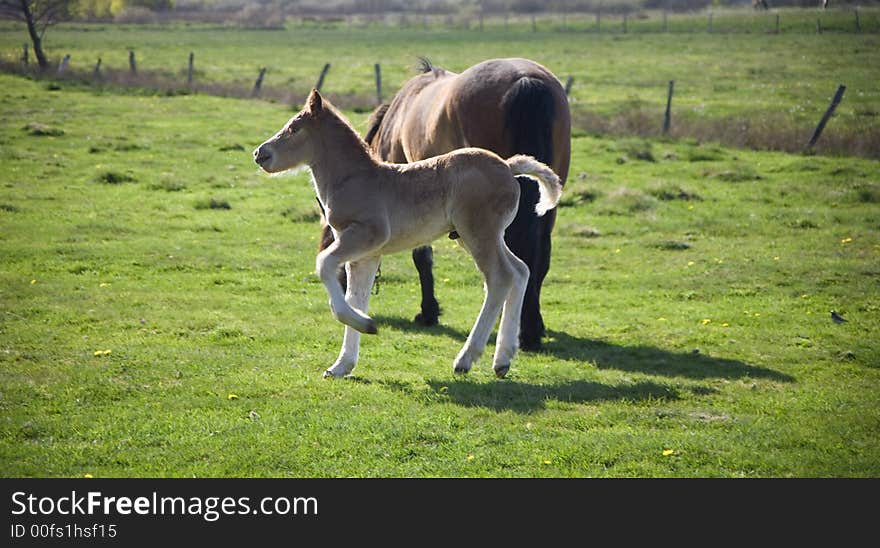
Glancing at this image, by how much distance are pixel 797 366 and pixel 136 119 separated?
23796mm

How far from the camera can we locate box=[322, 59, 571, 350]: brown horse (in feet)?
35.3

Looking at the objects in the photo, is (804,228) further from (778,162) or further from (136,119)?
(136,119)

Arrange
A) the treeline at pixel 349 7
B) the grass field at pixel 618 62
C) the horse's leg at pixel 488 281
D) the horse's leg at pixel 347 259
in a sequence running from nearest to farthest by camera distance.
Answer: the horse's leg at pixel 347 259, the horse's leg at pixel 488 281, the grass field at pixel 618 62, the treeline at pixel 349 7

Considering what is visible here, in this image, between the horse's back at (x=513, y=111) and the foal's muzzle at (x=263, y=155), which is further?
the horse's back at (x=513, y=111)

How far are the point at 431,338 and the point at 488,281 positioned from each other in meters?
2.75

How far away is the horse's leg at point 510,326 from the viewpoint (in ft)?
28.9

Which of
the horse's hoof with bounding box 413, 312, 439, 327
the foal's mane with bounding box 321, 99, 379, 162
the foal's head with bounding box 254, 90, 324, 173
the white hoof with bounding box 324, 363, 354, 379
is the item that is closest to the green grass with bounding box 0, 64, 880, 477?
the white hoof with bounding box 324, 363, 354, 379

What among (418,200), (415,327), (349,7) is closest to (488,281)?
(418,200)

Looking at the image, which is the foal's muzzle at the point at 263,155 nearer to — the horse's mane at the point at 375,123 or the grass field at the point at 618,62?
the horse's mane at the point at 375,123

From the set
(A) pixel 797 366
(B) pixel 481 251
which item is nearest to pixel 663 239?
(A) pixel 797 366

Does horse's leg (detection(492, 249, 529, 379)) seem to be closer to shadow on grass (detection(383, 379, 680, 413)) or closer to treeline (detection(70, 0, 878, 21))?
shadow on grass (detection(383, 379, 680, 413))

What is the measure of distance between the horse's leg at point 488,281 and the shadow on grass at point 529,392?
30 cm

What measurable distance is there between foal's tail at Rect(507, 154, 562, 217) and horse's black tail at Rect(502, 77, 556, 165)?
167 centimetres

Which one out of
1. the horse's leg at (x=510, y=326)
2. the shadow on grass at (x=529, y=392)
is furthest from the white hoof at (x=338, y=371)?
the horse's leg at (x=510, y=326)
